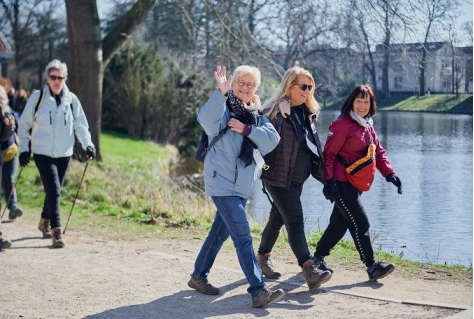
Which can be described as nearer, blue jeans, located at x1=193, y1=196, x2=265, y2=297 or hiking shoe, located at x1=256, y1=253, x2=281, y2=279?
blue jeans, located at x1=193, y1=196, x2=265, y2=297

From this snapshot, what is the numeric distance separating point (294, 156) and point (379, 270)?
4.34 ft

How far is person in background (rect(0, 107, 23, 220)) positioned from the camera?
36.7 feet

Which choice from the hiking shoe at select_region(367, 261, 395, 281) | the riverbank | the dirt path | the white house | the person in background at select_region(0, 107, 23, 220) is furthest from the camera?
the riverbank

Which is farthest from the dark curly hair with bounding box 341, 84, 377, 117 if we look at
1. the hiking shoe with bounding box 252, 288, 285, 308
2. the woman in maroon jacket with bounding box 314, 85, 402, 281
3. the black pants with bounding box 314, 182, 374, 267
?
the hiking shoe with bounding box 252, 288, 285, 308

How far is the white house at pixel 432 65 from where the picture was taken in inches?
497

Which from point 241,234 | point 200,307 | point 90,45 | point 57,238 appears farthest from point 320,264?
point 90,45

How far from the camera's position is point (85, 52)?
16.7m

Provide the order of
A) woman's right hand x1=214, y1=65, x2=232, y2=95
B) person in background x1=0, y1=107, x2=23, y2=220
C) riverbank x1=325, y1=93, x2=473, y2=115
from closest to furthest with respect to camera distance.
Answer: woman's right hand x1=214, y1=65, x2=232, y2=95 → person in background x1=0, y1=107, x2=23, y2=220 → riverbank x1=325, y1=93, x2=473, y2=115

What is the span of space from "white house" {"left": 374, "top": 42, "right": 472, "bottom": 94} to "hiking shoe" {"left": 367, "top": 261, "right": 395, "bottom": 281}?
18.1 feet

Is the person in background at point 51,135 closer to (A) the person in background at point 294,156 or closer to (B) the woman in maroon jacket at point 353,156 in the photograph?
(A) the person in background at point 294,156

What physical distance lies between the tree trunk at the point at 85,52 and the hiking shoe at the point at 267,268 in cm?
992

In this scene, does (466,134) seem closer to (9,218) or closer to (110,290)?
(9,218)

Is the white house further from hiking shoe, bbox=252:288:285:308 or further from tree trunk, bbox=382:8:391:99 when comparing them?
hiking shoe, bbox=252:288:285:308

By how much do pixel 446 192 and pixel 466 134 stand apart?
1.61 metres
